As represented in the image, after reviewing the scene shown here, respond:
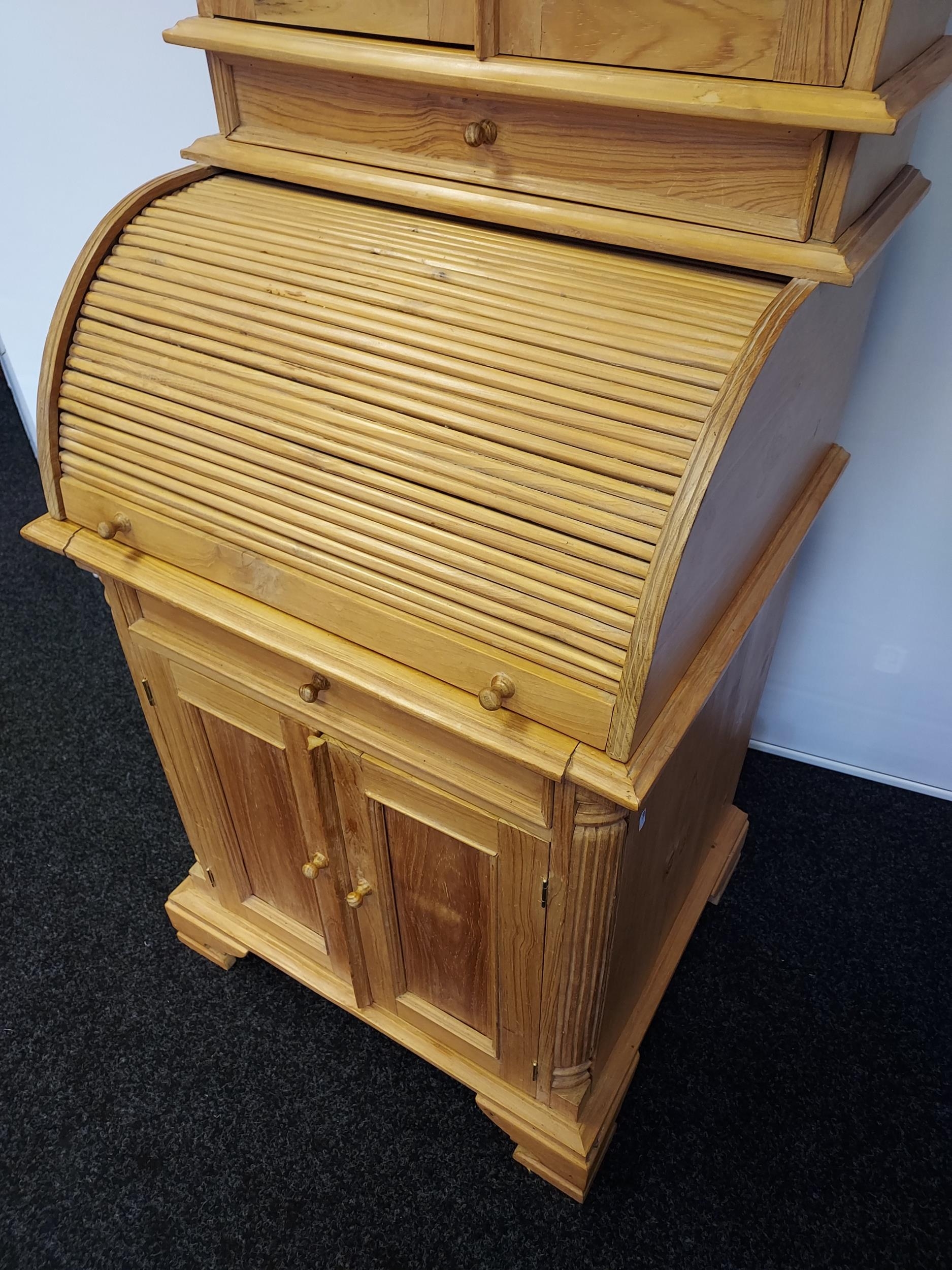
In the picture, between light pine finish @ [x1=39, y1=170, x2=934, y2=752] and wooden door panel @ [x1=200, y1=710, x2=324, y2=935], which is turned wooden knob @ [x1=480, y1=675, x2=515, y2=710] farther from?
wooden door panel @ [x1=200, y1=710, x2=324, y2=935]

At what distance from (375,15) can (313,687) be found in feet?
2.35

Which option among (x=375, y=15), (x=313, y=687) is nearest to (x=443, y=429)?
(x=313, y=687)

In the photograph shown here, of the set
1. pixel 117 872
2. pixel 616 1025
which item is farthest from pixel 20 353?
pixel 616 1025

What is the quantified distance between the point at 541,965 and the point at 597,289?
782 millimetres

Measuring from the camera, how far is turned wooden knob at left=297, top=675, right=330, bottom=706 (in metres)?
1.02

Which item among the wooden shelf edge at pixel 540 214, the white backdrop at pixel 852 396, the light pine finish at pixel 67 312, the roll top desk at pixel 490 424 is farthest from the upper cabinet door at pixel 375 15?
the white backdrop at pixel 852 396

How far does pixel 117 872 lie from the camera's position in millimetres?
1779

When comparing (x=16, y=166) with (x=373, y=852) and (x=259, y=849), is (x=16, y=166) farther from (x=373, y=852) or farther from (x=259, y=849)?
(x=373, y=852)

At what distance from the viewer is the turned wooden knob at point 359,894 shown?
1.23m

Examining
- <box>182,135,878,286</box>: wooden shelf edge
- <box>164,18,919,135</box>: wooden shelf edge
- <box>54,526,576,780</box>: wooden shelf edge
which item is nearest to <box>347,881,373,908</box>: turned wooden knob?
<box>54,526,576,780</box>: wooden shelf edge

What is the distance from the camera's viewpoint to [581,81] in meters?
0.83

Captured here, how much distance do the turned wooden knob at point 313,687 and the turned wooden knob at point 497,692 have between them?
0.23 metres

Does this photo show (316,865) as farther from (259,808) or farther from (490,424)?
(490,424)

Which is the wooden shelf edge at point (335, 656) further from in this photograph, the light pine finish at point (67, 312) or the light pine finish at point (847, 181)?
the light pine finish at point (847, 181)
